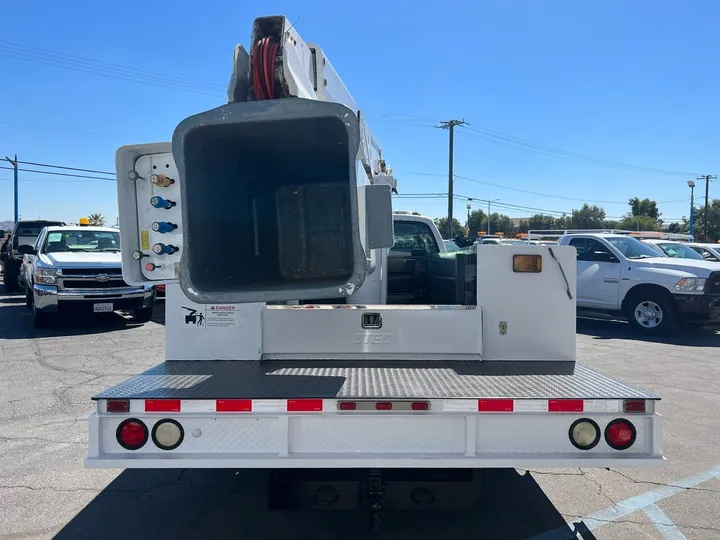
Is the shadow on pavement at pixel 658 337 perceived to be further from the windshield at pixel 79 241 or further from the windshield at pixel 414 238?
the windshield at pixel 79 241

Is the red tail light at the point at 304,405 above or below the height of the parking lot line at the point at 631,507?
above

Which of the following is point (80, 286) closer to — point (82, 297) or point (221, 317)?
point (82, 297)

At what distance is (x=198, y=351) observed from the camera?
148 inches

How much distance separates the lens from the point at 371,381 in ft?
10.5

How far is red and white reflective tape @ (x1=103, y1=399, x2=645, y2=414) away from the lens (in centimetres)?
286

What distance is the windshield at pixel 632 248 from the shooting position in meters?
12.0

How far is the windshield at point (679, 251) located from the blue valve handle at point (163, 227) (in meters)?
12.3

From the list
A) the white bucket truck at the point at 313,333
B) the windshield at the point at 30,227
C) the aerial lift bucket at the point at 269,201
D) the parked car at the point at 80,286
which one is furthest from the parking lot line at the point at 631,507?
the windshield at the point at 30,227

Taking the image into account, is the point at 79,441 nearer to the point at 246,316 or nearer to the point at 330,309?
the point at 246,316

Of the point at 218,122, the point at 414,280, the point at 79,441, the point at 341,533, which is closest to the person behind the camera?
the point at 218,122

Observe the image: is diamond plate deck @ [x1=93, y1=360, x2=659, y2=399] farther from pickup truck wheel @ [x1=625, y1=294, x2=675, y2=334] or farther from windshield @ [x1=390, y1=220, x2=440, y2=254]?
pickup truck wheel @ [x1=625, y1=294, x2=675, y2=334]

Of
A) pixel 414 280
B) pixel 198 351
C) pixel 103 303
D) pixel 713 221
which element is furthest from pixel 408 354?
pixel 713 221

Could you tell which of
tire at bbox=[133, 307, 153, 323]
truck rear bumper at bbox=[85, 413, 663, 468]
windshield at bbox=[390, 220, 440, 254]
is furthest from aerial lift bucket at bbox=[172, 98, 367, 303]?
tire at bbox=[133, 307, 153, 323]

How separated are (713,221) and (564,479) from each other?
7247cm
